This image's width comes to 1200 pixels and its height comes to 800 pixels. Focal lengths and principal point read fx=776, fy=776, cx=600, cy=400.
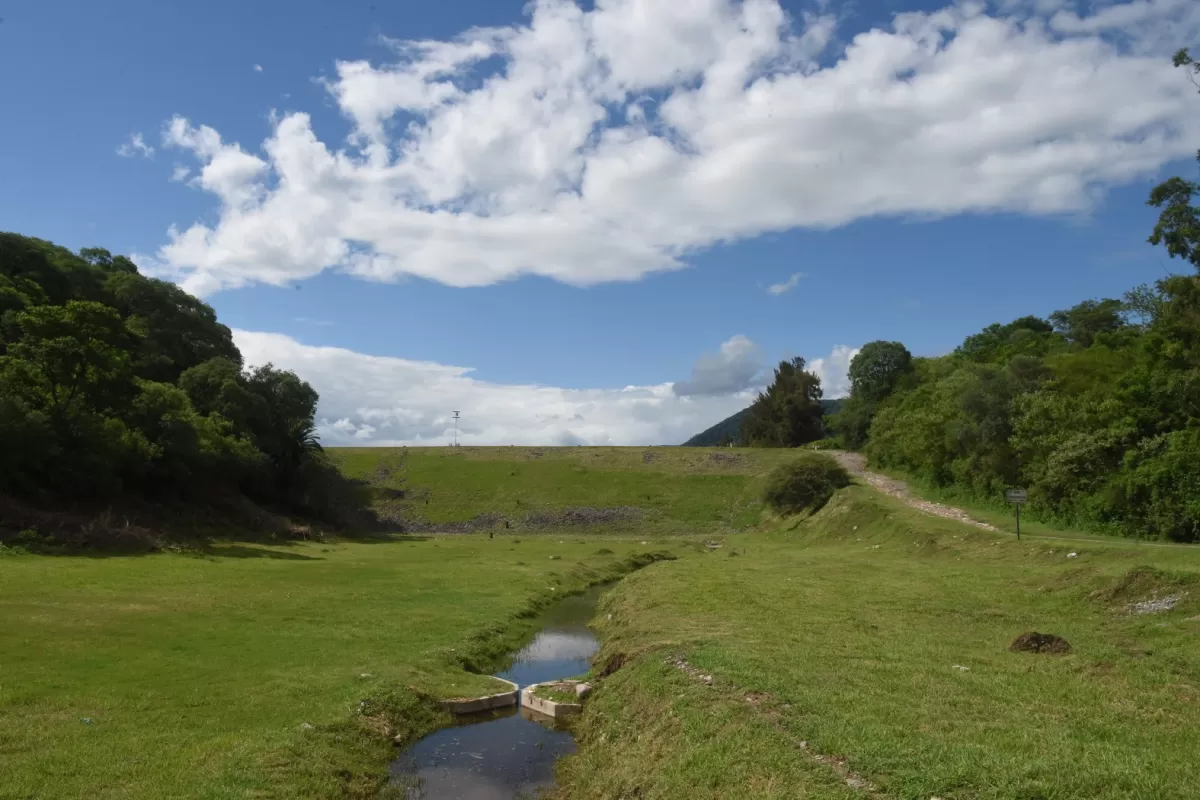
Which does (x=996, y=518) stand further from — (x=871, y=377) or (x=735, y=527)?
(x=871, y=377)

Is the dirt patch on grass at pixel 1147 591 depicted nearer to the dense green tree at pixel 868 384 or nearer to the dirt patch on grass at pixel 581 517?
the dirt patch on grass at pixel 581 517

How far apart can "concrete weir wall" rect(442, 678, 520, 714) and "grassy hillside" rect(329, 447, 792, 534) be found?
195 feet

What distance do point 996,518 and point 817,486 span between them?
2268 centimetres

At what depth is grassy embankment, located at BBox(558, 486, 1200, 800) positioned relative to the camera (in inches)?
375

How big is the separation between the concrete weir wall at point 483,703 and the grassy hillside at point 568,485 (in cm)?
5951

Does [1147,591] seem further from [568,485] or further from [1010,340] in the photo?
[1010,340]

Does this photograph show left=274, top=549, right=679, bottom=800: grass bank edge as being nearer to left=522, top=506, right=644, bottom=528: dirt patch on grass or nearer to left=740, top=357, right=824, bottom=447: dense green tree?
left=522, top=506, right=644, bottom=528: dirt patch on grass

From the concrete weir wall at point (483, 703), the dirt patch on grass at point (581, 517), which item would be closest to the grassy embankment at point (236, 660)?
the concrete weir wall at point (483, 703)

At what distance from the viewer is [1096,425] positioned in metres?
42.1

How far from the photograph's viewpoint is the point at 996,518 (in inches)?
1750

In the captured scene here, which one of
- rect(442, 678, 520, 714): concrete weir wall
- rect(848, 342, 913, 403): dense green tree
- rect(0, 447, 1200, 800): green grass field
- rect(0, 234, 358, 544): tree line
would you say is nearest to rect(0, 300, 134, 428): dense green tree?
rect(0, 234, 358, 544): tree line

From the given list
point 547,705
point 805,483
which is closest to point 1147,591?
point 547,705

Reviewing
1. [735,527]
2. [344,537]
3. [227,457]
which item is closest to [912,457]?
[735,527]

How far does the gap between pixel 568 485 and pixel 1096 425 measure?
60.7 m
